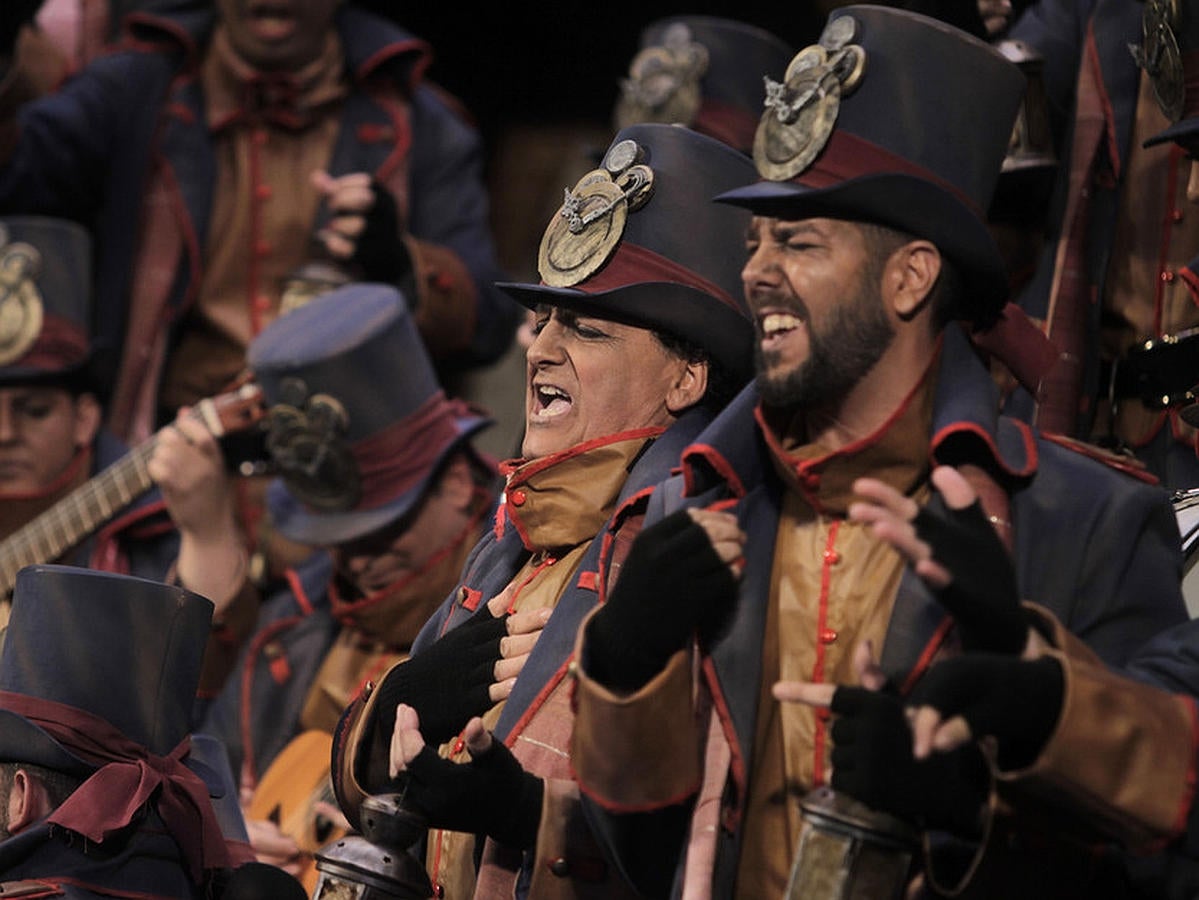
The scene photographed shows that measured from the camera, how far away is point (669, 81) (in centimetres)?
636

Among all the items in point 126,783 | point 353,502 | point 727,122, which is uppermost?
point 727,122

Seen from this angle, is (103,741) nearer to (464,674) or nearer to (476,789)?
(464,674)

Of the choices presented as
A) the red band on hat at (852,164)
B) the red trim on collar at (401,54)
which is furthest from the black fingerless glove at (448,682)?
the red trim on collar at (401,54)

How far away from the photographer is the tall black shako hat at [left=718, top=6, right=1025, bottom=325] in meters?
3.22

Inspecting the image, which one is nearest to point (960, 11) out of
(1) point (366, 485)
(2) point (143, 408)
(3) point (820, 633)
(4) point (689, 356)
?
(4) point (689, 356)

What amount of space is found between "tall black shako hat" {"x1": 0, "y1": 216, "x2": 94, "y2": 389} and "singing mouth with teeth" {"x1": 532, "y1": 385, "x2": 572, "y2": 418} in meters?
3.25

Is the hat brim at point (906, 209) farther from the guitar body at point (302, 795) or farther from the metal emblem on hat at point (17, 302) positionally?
the metal emblem on hat at point (17, 302)

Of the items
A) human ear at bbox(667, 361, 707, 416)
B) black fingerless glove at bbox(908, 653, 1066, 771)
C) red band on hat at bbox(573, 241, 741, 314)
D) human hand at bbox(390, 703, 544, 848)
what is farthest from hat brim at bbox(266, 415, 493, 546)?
black fingerless glove at bbox(908, 653, 1066, 771)

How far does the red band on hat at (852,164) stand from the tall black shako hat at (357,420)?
261 centimetres

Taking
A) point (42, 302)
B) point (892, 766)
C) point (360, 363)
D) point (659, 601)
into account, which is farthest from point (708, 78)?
point (892, 766)

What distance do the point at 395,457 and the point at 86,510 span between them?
4.66 ft

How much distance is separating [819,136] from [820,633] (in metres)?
0.75

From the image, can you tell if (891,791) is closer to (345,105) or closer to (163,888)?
(163,888)

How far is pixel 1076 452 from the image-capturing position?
129 inches
